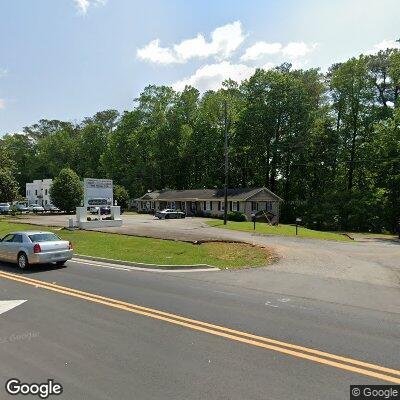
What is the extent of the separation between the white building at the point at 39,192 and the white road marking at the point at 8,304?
3198 inches

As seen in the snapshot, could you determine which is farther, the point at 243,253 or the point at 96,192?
the point at 96,192

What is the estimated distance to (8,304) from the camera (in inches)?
392

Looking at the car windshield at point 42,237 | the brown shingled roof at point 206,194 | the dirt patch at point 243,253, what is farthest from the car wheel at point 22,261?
the brown shingled roof at point 206,194

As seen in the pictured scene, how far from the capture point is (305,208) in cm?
5906

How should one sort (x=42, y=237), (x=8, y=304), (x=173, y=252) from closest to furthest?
(x=8, y=304) → (x=42, y=237) → (x=173, y=252)

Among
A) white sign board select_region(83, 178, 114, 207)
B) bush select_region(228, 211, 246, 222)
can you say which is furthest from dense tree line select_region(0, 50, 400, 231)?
white sign board select_region(83, 178, 114, 207)

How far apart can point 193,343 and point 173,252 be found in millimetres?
12347

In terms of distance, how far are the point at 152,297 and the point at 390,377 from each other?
20.3 feet

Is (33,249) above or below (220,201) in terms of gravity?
below

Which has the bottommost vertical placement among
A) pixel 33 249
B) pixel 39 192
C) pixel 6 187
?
pixel 33 249

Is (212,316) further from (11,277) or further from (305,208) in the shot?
(305,208)

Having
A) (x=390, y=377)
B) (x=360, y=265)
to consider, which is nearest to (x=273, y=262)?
(x=360, y=265)

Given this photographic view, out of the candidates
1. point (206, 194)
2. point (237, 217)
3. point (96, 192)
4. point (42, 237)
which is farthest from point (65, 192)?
point (42, 237)

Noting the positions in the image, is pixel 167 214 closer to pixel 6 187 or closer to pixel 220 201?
pixel 220 201
